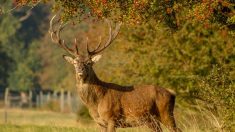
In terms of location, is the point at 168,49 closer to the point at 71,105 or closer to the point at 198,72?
the point at 198,72

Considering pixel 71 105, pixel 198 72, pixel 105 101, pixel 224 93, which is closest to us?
pixel 224 93

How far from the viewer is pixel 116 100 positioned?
A: 19.8 metres

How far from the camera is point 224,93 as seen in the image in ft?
60.2

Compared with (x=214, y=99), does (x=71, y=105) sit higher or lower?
lower

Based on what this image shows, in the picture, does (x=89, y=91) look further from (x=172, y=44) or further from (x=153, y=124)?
(x=172, y=44)

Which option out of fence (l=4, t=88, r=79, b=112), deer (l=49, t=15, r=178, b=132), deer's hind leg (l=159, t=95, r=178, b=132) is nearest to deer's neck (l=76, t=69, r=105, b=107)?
deer (l=49, t=15, r=178, b=132)

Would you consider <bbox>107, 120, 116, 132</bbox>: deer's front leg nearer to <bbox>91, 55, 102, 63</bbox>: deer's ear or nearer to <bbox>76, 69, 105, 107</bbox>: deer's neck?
<bbox>76, 69, 105, 107</bbox>: deer's neck

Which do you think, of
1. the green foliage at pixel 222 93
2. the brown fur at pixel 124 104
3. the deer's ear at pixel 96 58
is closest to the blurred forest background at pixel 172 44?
the green foliage at pixel 222 93

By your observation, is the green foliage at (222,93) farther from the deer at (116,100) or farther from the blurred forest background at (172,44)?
the deer at (116,100)

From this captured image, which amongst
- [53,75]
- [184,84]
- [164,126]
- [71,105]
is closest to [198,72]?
[184,84]

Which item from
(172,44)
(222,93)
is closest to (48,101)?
(172,44)

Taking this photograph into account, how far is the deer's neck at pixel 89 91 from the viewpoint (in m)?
19.5

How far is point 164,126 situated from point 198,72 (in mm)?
10495

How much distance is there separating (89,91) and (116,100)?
2.08 feet
